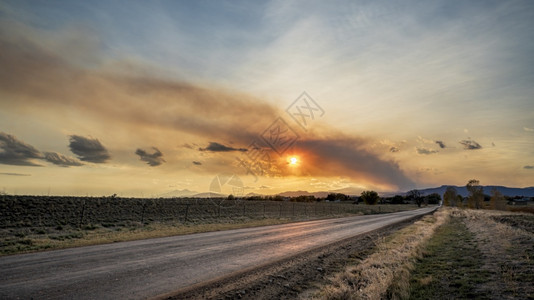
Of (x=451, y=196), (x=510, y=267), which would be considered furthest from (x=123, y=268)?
(x=451, y=196)

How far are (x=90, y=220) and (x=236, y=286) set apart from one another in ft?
93.8

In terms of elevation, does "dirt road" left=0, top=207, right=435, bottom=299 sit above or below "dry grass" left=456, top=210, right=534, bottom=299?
above

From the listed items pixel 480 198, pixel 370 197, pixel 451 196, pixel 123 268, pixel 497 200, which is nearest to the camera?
pixel 123 268

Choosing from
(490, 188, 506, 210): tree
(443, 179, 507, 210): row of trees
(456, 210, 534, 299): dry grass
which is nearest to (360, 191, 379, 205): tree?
(443, 179, 507, 210): row of trees

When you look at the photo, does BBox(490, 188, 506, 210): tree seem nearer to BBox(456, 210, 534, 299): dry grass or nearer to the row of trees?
the row of trees

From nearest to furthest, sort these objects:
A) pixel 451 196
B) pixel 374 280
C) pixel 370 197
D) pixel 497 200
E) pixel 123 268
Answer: pixel 374 280 → pixel 123 268 → pixel 497 200 → pixel 370 197 → pixel 451 196

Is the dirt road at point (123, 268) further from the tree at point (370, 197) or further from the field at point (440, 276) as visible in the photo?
the tree at point (370, 197)

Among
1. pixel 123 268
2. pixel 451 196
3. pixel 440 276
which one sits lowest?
pixel 440 276

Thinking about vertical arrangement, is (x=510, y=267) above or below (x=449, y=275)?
above

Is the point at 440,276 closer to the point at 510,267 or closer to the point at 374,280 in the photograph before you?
the point at 510,267

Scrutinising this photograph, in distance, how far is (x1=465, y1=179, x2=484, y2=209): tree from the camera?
105 metres

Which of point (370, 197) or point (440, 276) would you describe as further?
point (370, 197)

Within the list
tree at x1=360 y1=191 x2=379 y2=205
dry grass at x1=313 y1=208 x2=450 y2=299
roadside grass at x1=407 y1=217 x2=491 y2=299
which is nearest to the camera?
dry grass at x1=313 y1=208 x2=450 y2=299

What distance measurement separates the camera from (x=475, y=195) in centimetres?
10594
